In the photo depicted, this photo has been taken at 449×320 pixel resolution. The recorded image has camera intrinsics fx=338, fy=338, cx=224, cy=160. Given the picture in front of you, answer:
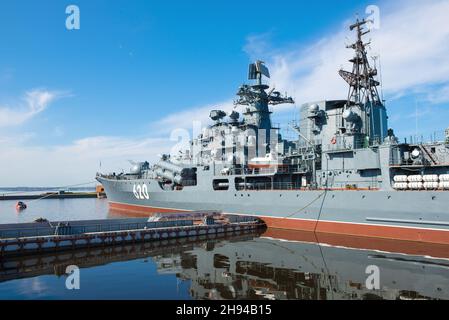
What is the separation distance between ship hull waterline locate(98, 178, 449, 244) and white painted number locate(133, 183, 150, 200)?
4.36 metres

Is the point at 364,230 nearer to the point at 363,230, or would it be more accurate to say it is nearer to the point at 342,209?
the point at 363,230

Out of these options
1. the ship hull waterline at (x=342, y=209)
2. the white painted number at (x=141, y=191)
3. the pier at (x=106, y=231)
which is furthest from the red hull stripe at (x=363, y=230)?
the white painted number at (x=141, y=191)

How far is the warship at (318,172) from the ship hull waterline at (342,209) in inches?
2.2

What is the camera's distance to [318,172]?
83.6ft

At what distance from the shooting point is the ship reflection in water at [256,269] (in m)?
11.7

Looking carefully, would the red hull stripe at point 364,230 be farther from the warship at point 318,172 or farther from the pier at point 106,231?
the pier at point 106,231

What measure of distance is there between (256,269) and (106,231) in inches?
406

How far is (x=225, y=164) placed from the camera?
29.2m

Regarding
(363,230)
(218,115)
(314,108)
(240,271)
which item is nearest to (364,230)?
A: (363,230)
